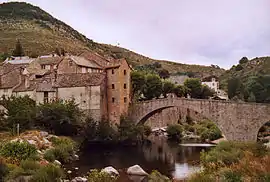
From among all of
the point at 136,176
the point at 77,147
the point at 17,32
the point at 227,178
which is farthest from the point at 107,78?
the point at 17,32

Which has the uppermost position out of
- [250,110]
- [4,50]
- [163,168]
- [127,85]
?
[4,50]

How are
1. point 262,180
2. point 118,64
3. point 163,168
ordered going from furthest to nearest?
point 118,64 → point 163,168 → point 262,180

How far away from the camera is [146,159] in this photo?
30.6 m

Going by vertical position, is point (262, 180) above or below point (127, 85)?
below

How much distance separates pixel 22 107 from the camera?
34.9 meters

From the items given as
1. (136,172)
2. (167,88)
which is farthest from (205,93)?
(136,172)

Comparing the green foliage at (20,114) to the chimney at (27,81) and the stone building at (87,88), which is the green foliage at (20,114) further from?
the chimney at (27,81)

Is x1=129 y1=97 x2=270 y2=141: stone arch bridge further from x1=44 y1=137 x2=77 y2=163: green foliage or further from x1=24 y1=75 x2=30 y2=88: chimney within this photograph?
x1=24 y1=75 x2=30 y2=88: chimney

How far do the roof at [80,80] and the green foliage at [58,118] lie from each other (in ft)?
16.4

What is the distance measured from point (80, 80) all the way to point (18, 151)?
64.4 ft

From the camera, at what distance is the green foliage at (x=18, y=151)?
22797mm

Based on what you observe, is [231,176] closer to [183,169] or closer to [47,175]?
[47,175]

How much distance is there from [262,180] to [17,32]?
99222 millimetres

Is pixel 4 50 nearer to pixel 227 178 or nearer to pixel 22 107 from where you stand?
pixel 22 107
